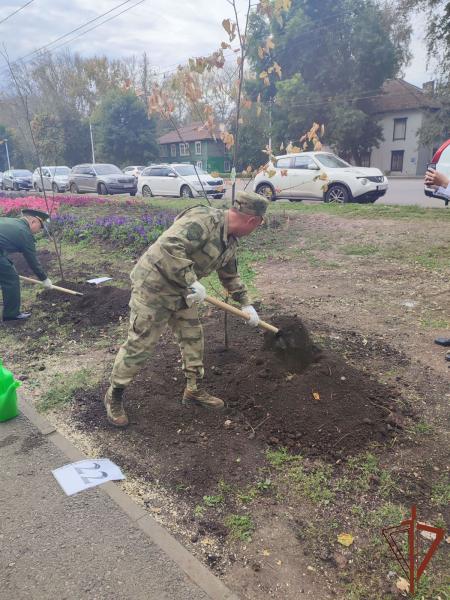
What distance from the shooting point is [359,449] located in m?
2.92

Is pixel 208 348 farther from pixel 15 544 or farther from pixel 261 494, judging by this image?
pixel 15 544

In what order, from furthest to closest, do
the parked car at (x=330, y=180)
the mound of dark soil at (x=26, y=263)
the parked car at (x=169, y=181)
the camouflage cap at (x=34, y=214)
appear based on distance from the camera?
the parked car at (x=169, y=181) < the parked car at (x=330, y=180) < the mound of dark soil at (x=26, y=263) < the camouflage cap at (x=34, y=214)

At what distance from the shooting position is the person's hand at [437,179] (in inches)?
147

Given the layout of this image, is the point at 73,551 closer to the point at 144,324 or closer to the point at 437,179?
the point at 144,324

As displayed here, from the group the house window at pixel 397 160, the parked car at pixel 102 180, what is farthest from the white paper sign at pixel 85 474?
the house window at pixel 397 160

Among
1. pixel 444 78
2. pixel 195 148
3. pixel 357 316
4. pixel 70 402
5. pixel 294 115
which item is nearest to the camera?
pixel 70 402

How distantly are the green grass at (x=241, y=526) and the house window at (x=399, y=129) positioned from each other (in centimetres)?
3993

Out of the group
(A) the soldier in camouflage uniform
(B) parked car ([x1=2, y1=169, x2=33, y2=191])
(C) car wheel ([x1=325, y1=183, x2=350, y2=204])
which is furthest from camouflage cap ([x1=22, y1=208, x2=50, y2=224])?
(B) parked car ([x1=2, y1=169, x2=33, y2=191])

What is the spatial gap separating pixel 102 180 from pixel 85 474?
2019 centimetres

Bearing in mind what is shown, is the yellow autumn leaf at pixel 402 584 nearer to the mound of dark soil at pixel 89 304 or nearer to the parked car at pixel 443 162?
the parked car at pixel 443 162

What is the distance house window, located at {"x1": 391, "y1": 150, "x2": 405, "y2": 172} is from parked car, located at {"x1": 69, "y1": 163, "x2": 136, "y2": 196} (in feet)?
83.0

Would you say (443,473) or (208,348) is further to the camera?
(208,348)

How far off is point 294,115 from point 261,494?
3181cm

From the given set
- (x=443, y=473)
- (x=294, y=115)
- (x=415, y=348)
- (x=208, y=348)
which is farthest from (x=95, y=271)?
(x=294, y=115)
